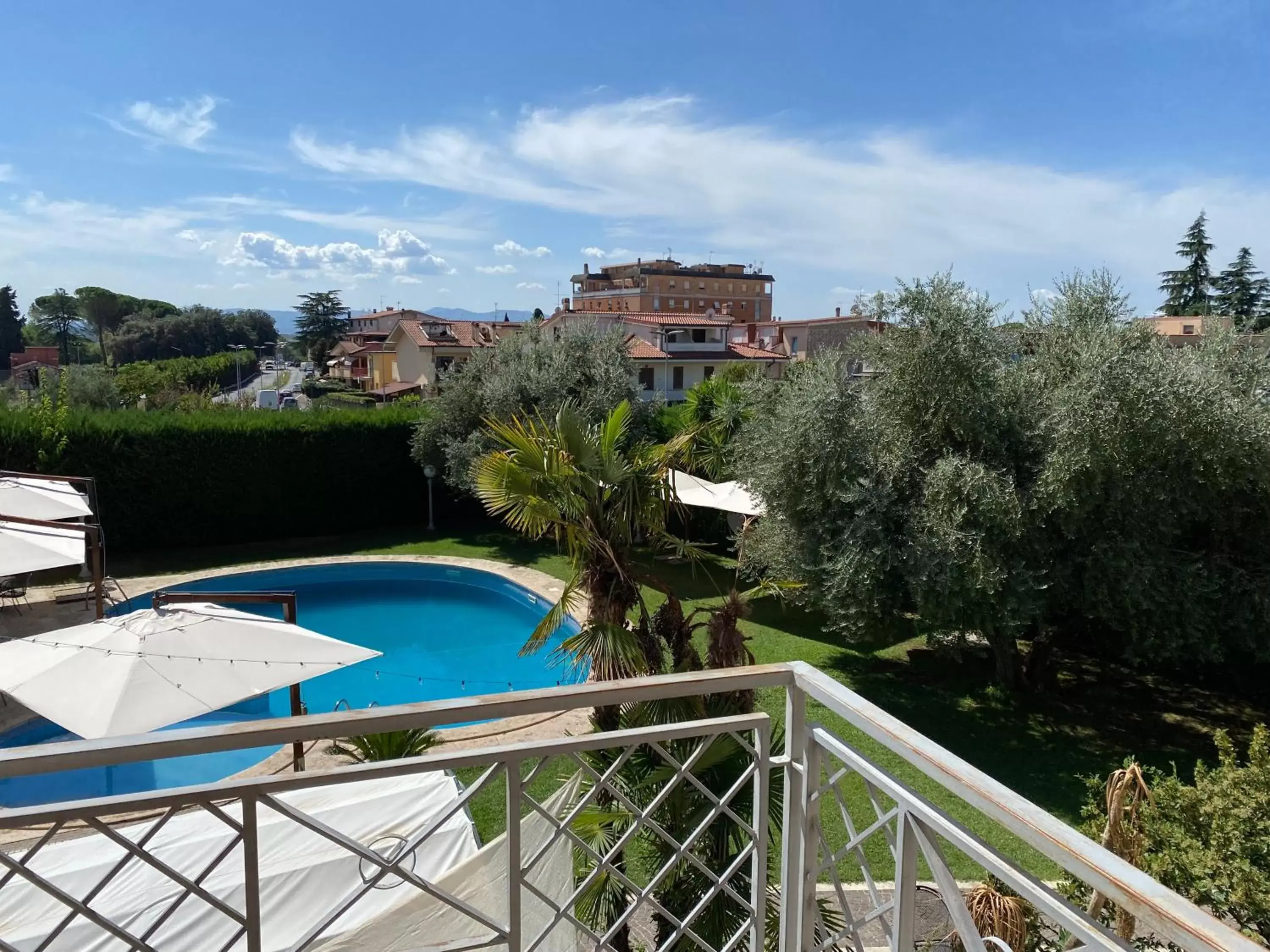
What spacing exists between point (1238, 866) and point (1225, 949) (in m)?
3.99

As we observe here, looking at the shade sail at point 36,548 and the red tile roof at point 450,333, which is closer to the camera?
the shade sail at point 36,548

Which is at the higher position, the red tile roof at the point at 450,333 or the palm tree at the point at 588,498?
the red tile roof at the point at 450,333

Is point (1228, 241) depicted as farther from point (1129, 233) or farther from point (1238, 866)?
point (1238, 866)

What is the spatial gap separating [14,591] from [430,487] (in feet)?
27.6

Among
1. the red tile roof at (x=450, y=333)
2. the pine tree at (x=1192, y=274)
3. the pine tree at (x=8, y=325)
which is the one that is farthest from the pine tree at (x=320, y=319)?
the pine tree at (x=1192, y=274)

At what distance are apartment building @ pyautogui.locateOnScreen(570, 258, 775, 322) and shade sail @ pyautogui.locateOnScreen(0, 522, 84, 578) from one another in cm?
7009

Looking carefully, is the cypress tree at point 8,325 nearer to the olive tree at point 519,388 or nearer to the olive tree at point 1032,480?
the olive tree at point 519,388

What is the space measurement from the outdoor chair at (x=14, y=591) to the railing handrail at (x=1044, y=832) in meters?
14.7

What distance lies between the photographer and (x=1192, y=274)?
160 ft

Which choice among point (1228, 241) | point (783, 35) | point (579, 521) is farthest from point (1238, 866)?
point (1228, 241)

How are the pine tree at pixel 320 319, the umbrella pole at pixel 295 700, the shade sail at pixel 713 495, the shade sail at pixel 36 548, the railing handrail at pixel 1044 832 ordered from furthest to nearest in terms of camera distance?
1. the pine tree at pixel 320 319
2. the shade sail at pixel 713 495
3. the shade sail at pixel 36 548
4. the umbrella pole at pixel 295 700
5. the railing handrail at pixel 1044 832

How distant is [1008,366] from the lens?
408 inches

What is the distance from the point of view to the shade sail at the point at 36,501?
11.2m

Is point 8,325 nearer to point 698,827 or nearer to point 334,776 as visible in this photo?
point 334,776
